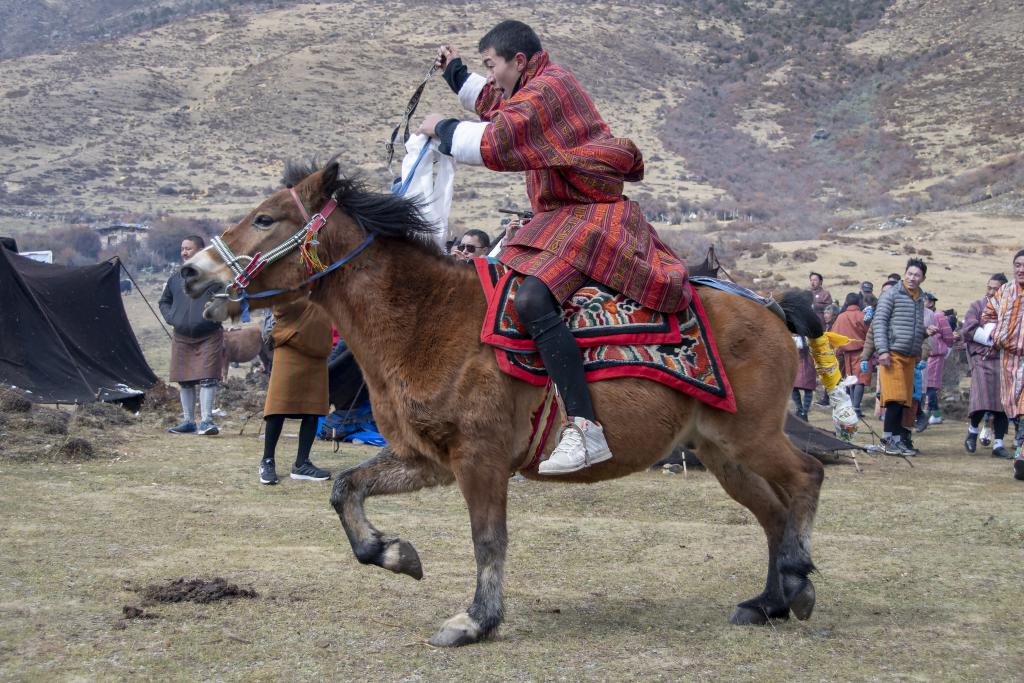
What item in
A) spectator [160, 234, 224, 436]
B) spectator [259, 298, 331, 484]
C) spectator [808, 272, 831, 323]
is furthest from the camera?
spectator [808, 272, 831, 323]

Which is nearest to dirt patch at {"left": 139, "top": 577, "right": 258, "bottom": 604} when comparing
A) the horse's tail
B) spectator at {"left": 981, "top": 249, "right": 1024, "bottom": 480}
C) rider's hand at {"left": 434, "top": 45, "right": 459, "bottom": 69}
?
rider's hand at {"left": 434, "top": 45, "right": 459, "bottom": 69}

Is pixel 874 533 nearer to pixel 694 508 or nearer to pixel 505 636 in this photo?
pixel 694 508

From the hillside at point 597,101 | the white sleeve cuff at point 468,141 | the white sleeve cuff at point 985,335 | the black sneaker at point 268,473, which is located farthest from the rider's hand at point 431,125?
the hillside at point 597,101

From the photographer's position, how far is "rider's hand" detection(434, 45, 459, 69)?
221 inches

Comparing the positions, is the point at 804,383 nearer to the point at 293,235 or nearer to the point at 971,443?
the point at 971,443

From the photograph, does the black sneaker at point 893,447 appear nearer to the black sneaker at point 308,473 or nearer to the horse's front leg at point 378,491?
the black sneaker at point 308,473

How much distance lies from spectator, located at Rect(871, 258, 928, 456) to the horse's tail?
728 cm

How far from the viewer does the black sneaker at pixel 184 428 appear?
1295cm

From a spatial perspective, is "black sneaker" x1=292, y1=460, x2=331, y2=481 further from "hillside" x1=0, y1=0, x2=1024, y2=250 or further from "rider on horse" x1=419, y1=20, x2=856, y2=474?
"hillside" x1=0, y1=0, x2=1024, y2=250

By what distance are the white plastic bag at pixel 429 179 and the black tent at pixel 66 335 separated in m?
9.56

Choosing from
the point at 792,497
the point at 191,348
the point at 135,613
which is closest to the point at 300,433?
the point at 191,348

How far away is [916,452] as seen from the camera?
42.5 ft

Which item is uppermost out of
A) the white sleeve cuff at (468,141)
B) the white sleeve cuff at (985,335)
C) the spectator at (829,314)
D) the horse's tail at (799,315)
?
the white sleeve cuff at (468,141)

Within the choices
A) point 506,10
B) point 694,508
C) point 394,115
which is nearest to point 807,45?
point 506,10
